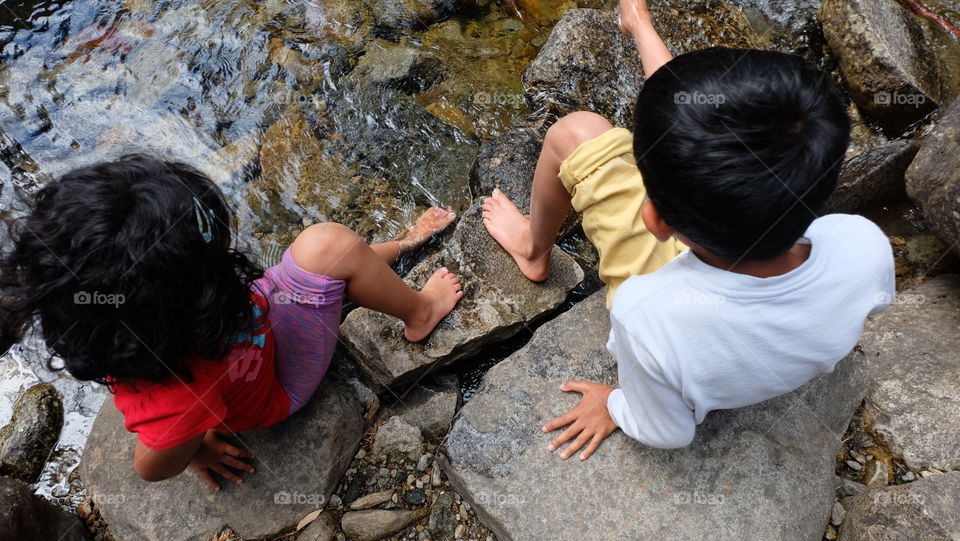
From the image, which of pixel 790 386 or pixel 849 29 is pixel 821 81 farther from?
pixel 849 29

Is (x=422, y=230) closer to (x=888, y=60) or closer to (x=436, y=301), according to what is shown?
(x=436, y=301)

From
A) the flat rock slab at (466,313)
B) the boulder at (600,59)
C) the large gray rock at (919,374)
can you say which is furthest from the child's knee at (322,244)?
the large gray rock at (919,374)

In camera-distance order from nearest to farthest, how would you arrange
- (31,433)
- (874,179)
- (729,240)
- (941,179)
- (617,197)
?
(729,240) → (617,197) → (941,179) → (31,433) → (874,179)

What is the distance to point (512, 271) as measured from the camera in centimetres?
277

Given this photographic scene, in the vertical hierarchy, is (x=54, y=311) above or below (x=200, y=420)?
above

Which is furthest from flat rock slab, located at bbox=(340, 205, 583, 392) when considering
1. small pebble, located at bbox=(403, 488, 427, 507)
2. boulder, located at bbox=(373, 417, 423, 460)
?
small pebble, located at bbox=(403, 488, 427, 507)

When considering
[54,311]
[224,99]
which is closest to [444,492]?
[54,311]

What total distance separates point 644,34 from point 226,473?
237 centimetres

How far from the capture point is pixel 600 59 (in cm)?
346

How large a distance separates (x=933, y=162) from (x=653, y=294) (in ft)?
5.74

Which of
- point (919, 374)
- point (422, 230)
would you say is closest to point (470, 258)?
point (422, 230)

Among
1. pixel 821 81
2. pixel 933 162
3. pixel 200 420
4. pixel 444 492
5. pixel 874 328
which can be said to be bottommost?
pixel 444 492

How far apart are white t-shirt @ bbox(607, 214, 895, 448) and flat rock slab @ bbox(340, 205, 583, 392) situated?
1.10 m

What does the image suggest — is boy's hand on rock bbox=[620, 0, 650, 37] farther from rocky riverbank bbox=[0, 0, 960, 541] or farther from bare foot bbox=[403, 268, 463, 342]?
bare foot bbox=[403, 268, 463, 342]
